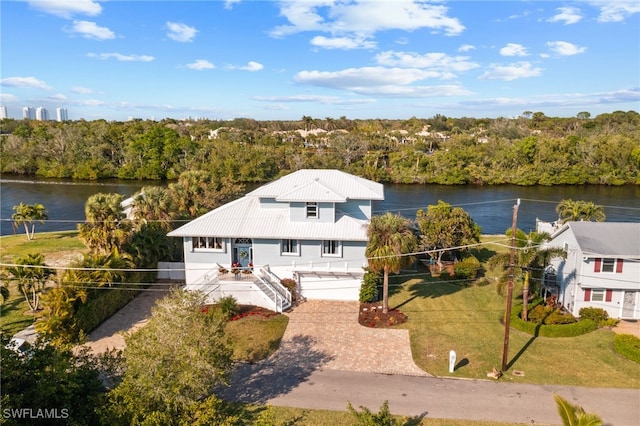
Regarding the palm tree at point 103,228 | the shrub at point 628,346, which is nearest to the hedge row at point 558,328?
the shrub at point 628,346

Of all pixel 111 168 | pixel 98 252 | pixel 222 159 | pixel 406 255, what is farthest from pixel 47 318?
pixel 111 168

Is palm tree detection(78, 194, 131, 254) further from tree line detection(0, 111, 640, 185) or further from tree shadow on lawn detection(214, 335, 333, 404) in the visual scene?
tree line detection(0, 111, 640, 185)

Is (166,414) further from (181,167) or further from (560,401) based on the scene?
Result: (181,167)

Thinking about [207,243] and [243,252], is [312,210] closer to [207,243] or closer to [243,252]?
[243,252]

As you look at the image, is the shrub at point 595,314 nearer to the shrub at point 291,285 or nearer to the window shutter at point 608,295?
the window shutter at point 608,295

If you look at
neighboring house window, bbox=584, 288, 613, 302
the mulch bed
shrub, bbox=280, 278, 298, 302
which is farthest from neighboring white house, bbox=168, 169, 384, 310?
neighboring house window, bbox=584, 288, 613, 302

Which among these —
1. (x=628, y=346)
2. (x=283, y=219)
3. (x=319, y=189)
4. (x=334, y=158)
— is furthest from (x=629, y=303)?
(x=334, y=158)
